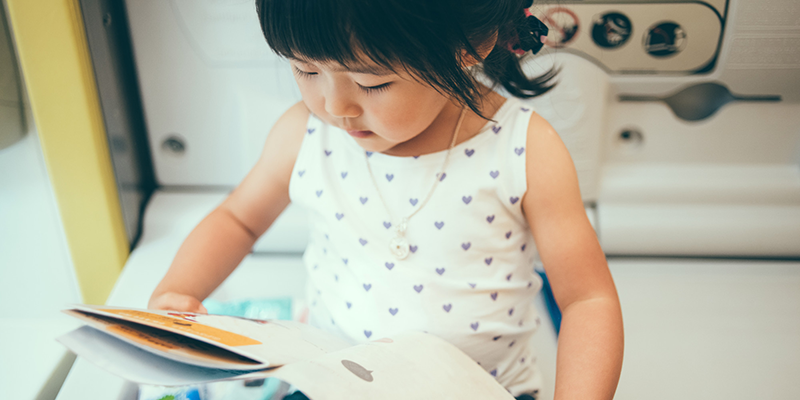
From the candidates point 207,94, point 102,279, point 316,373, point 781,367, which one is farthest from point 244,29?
point 781,367

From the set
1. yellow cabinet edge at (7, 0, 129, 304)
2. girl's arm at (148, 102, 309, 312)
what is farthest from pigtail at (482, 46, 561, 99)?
yellow cabinet edge at (7, 0, 129, 304)

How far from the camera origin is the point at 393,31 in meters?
0.39

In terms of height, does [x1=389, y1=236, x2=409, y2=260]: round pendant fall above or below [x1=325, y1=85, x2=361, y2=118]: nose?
below

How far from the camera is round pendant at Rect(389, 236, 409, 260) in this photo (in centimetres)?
58

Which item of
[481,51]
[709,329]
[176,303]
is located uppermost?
[481,51]

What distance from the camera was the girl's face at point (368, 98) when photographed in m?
0.43

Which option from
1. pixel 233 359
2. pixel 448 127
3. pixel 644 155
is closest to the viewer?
pixel 233 359

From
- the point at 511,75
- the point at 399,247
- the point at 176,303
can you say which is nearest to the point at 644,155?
the point at 511,75

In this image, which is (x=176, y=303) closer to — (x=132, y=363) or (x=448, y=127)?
(x=132, y=363)

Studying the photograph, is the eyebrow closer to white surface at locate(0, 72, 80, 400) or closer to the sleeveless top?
the sleeveless top

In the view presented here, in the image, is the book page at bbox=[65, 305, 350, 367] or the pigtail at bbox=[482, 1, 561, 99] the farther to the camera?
the pigtail at bbox=[482, 1, 561, 99]

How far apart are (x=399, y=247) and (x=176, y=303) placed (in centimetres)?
24

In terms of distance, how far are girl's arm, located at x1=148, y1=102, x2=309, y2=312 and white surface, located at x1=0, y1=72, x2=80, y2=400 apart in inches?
6.3

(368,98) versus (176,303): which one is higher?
(368,98)
